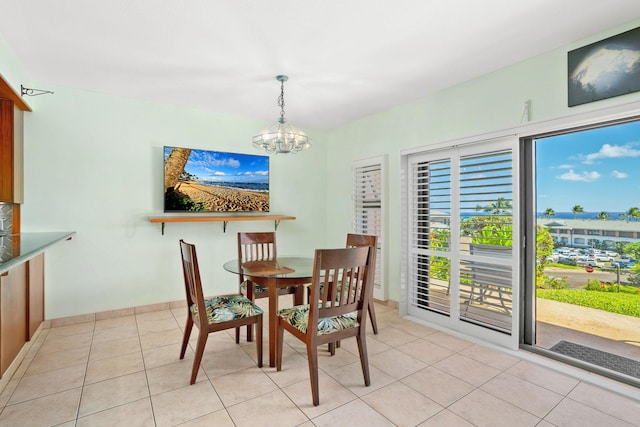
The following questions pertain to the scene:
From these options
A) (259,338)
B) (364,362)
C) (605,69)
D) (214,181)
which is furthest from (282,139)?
(605,69)

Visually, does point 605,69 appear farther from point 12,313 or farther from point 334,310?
point 12,313

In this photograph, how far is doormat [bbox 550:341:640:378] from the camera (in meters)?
2.33

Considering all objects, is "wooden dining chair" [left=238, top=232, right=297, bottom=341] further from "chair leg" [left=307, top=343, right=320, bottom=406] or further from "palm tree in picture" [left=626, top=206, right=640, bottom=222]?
"palm tree in picture" [left=626, top=206, right=640, bottom=222]

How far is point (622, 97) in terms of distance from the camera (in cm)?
219

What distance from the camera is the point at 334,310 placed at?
84.1 inches

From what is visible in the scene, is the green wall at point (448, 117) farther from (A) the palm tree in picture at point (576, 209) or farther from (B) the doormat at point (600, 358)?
(B) the doormat at point (600, 358)

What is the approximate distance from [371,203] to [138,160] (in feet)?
9.29

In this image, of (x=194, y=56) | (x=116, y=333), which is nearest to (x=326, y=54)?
(x=194, y=56)

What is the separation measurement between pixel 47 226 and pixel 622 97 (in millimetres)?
→ 4956

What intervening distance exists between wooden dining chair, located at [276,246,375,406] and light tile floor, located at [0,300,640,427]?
0.24 metres

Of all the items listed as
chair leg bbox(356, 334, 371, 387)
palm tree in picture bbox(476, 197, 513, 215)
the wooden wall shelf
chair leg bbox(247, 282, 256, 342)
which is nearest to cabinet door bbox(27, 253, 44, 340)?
the wooden wall shelf

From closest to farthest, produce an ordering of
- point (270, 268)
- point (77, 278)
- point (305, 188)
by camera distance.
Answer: point (270, 268) → point (77, 278) → point (305, 188)

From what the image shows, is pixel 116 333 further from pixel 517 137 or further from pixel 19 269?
pixel 517 137

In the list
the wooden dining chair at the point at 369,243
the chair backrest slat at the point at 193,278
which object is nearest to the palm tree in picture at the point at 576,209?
the wooden dining chair at the point at 369,243
